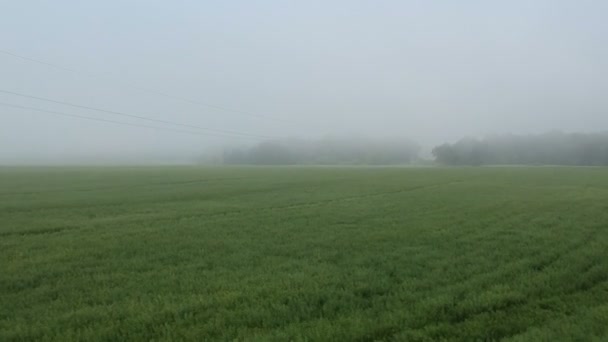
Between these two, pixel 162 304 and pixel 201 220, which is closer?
pixel 162 304

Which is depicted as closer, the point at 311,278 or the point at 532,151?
the point at 311,278

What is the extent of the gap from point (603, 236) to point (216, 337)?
1305 cm

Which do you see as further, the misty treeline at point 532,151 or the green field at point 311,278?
the misty treeline at point 532,151

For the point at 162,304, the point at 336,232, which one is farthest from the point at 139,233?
the point at 162,304

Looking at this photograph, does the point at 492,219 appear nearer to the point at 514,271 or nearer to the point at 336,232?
the point at 336,232

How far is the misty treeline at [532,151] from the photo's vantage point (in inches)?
6344

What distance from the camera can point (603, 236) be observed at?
1444cm

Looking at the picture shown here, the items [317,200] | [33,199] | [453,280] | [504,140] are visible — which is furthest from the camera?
[504,140]

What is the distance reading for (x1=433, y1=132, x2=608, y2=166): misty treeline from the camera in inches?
6344

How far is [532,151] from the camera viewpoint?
18388cm

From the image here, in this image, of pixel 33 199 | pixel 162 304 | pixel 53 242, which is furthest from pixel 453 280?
pixel 33 199

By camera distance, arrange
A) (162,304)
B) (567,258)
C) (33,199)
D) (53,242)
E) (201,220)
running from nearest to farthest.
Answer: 1. (162,304)
2. (567,258)
3. (53,242)
4. (201,220)
5. (33,199)

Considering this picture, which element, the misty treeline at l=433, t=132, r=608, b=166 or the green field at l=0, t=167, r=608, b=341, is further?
the misty treeline at l=433, t=132, r=608, b=166

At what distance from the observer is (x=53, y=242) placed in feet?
50.6
